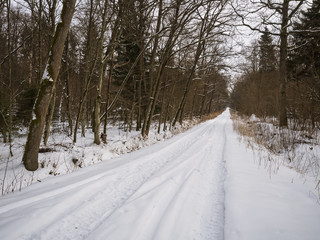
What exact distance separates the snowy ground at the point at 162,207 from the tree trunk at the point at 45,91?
1.26m

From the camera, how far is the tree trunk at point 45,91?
12.2 feet

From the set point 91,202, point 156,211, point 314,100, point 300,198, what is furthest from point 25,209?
point 314,100

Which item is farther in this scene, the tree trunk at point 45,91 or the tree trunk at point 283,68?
the tree trunk at point 283,68

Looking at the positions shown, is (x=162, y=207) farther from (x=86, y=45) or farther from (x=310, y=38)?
(x=310, y=38)

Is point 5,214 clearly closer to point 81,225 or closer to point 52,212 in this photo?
point 52,212

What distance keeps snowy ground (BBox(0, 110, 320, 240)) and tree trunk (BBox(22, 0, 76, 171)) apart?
4.13 ft

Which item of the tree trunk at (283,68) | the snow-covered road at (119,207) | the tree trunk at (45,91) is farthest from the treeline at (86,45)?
the tree trunk at (283,68)

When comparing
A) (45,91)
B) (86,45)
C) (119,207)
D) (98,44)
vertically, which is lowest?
(119,207)

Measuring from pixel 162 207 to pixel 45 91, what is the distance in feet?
12.4

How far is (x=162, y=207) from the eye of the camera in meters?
2.34

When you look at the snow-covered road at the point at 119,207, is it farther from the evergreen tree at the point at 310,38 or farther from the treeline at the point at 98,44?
the evergreen tree at the point at 310,38

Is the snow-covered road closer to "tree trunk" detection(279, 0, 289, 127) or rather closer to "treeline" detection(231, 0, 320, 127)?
"treeline" detection(231, 0, 320, 127)

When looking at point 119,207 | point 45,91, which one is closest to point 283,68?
point 119,207

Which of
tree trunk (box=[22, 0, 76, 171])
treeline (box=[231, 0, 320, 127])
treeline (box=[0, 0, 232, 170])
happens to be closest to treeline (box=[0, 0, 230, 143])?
treeline (box=[0, 0, 232, 170])
